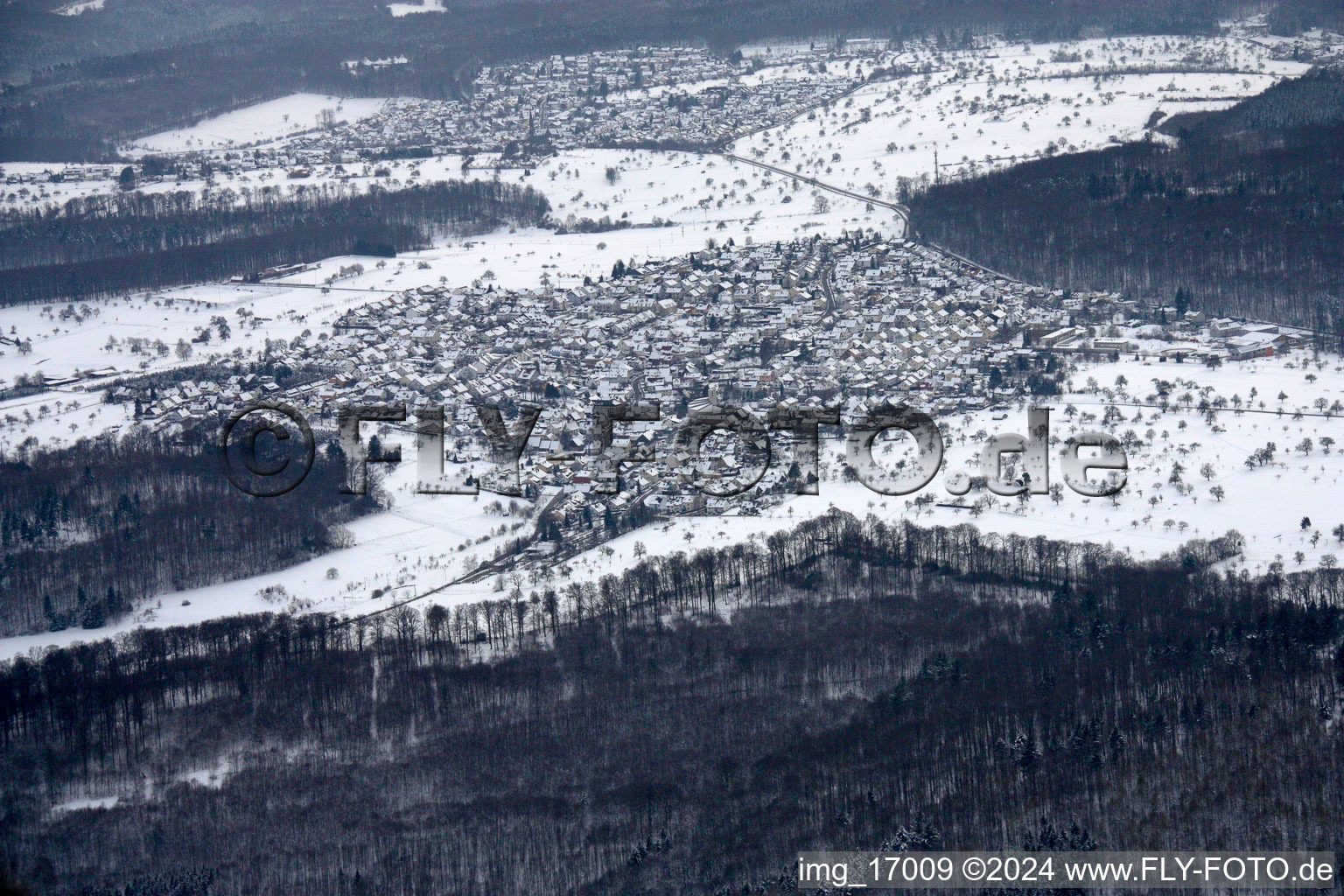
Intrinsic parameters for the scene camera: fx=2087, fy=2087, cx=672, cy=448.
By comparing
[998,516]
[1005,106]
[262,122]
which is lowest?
[998,516]

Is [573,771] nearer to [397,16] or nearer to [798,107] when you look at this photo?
[798,107]

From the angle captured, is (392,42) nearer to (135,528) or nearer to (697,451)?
(697,451)

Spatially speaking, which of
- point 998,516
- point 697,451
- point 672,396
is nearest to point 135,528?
point 697,451

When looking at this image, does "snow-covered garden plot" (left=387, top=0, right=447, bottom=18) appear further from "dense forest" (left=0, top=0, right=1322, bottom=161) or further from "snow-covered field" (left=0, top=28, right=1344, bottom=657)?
"snow-covered field" (left=0, top=28, right=1344, bottom=657)

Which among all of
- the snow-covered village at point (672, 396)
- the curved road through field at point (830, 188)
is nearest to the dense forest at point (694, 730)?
the snow-covered village at point (672, 396)

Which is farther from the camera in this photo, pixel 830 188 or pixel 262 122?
pixel 262 122

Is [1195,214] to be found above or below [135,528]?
above

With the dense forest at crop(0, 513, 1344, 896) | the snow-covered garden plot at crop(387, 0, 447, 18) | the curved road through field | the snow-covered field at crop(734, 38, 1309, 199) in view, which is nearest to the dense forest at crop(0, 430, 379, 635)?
the dense forest at crop(0, 513, 1344, 896)
